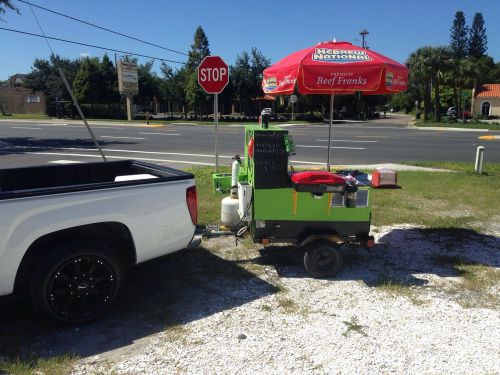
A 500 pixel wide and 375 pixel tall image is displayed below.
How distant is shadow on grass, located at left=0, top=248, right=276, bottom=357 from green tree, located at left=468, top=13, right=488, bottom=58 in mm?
119560

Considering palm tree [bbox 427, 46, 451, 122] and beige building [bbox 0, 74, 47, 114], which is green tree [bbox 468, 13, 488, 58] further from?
beige building [bbox 0, 74, 47, 114]

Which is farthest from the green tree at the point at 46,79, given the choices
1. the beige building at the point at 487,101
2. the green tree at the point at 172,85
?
the beige building at the point at 487,101

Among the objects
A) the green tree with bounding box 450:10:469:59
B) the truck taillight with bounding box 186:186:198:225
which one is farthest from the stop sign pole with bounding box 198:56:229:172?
the green tree with bounding box 450:10:469:59

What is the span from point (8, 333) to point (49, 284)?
0.54 metres

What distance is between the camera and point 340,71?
5371mm

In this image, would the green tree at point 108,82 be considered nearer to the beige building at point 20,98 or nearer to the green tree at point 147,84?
the green tree at point 147,84

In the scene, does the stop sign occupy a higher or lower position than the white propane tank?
higher

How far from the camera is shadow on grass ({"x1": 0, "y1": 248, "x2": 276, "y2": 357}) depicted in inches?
141

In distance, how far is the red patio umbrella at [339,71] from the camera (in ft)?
17.6

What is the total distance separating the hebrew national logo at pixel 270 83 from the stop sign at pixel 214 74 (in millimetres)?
2142

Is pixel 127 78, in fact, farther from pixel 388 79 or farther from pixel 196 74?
pixel 388 79

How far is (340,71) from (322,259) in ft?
7.26

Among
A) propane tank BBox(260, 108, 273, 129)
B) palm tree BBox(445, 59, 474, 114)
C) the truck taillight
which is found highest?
palm tree BBox(445, 59, 474, 114)

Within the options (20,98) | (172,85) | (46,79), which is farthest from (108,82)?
(20,98)
